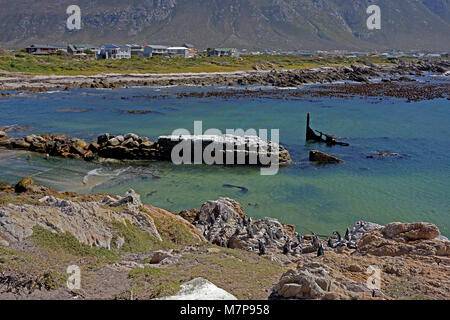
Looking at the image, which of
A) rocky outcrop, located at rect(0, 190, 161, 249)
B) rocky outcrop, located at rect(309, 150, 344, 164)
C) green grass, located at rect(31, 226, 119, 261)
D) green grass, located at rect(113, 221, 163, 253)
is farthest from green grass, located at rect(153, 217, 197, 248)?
rocky outcrop, located at rect(309, 150, 344, 164)

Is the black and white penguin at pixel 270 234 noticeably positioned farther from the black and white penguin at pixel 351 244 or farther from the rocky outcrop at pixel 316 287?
the rocky outcrop at pixel 316 287

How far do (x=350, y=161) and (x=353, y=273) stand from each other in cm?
2214

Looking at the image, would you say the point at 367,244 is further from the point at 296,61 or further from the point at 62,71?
the point at 296,61

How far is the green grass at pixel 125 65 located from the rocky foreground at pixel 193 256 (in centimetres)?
9887

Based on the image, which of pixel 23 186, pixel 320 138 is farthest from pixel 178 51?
pixel 23 186

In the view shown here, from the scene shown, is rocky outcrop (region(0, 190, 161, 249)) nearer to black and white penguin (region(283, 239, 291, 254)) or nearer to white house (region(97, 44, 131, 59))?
black and white penguin (region(283, 239, 291, 254))

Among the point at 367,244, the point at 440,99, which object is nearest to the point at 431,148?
the point at 367,244

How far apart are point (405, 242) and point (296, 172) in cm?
1477

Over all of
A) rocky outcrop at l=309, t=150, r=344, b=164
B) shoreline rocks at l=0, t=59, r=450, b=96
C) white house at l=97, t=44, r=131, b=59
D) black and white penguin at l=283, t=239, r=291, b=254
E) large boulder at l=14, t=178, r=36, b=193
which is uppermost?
white house at l=97, t=44, r=131, b=59

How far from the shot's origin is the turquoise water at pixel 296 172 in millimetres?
22788

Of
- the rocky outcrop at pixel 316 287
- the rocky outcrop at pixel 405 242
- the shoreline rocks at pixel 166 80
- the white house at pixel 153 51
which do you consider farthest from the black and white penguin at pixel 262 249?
the white house at pixel 153 51

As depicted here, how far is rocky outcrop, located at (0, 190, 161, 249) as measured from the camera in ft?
40.5

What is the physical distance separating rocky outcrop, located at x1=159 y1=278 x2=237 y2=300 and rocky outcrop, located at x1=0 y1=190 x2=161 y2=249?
202 inches

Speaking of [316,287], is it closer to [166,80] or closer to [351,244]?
[351,244]
